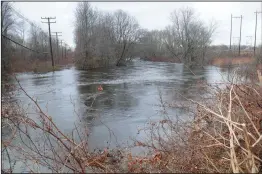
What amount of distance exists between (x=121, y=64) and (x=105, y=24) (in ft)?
28.6

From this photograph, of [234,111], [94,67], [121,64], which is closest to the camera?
[234,111]

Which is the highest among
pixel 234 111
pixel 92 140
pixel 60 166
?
pixel 234 111

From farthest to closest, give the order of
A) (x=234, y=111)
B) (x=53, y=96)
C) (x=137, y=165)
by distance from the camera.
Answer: (x=53, y=96)
(x=234, y=111)
(x=137, y=165)

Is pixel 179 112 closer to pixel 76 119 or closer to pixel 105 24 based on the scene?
pixel 76 119

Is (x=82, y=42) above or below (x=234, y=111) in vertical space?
above

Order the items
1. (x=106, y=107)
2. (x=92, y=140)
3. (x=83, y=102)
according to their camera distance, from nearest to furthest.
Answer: (x=92, y=140) → (x=106, y=107) → (x=83, y=102)

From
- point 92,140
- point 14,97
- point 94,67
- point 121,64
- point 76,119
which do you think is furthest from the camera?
point 121,64

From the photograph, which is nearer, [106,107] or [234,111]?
[234,111]

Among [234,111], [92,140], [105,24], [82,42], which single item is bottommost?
[92,140]

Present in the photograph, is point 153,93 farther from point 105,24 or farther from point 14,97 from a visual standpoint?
point 105,24

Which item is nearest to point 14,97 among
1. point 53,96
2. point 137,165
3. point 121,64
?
point 53,96

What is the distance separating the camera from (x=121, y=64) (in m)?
53.4

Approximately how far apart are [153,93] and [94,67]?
95.0 ft

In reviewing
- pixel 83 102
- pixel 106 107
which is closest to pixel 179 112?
pixel 106 107
